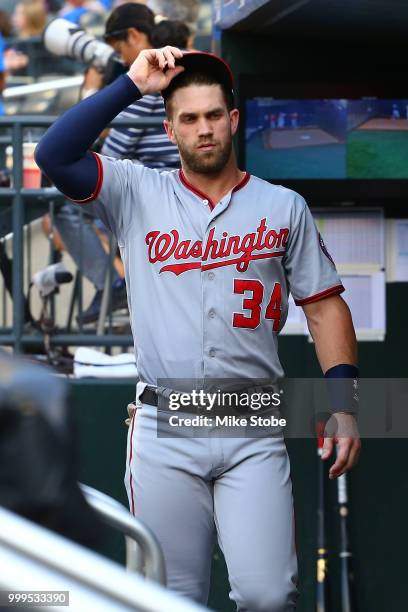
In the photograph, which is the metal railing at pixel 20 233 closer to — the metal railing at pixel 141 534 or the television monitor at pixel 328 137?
the television monitor at pixel 328 137

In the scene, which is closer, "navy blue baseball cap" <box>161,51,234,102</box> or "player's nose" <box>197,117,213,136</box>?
"player's nose" <box>197,117,213,136</box>

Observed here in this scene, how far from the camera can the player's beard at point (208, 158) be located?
140 inches

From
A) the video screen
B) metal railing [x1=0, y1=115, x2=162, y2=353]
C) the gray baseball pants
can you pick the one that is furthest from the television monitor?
the gray baseball pants

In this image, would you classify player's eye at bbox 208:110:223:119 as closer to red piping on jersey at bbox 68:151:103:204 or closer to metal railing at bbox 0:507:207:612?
red piping on jersey at bbox 68:151:103:204

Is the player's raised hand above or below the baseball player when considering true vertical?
above

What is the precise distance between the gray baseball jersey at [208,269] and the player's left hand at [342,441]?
222 millimetres

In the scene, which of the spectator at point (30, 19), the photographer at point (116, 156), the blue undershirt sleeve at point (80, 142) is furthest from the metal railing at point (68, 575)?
the spectator at point (30, 19)

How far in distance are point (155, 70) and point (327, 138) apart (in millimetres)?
1405

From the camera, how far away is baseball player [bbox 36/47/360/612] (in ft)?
11.4

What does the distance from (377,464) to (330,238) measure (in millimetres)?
936

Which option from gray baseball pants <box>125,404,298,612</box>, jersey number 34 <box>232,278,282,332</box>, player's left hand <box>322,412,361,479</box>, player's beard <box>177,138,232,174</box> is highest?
player's beard <box>177,138,232,174</box>

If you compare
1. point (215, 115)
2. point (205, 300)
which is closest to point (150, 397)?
point (205, 300)

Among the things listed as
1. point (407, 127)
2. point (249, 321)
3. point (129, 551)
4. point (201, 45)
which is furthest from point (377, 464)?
point (201, 45)

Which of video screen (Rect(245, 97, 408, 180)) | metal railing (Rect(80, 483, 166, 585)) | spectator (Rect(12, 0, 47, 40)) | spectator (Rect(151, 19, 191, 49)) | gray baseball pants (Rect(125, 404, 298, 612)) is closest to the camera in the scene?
metal railing (Rect(80, 483, 166, 585))
